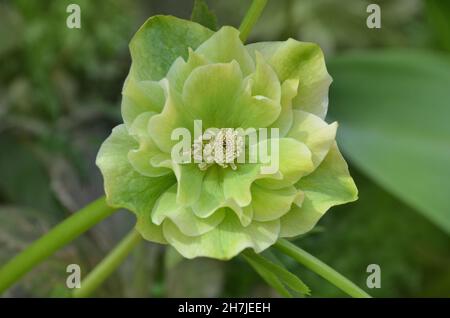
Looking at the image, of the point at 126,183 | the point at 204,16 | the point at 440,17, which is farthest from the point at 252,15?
the point at 440,17

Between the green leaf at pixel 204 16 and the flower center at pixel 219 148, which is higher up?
the green leaf at pixel 204 16

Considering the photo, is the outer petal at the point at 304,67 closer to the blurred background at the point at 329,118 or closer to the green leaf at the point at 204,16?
the green leaf at the point at 204,16

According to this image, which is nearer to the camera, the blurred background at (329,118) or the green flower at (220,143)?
the green flower at (220,143)

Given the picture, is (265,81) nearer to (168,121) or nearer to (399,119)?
(168,121)

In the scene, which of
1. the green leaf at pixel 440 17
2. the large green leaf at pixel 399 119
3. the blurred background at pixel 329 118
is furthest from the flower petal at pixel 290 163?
the green leaf at pixel 440 17

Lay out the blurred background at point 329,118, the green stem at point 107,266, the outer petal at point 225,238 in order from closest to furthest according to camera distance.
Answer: the outer petal at point 225,238, the green stem at point 107,266, the blurred background at point 329,118

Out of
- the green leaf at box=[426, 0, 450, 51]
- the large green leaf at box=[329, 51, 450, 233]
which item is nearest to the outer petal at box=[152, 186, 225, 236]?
the large green leaf at box=[329, 51, 450, 233]
